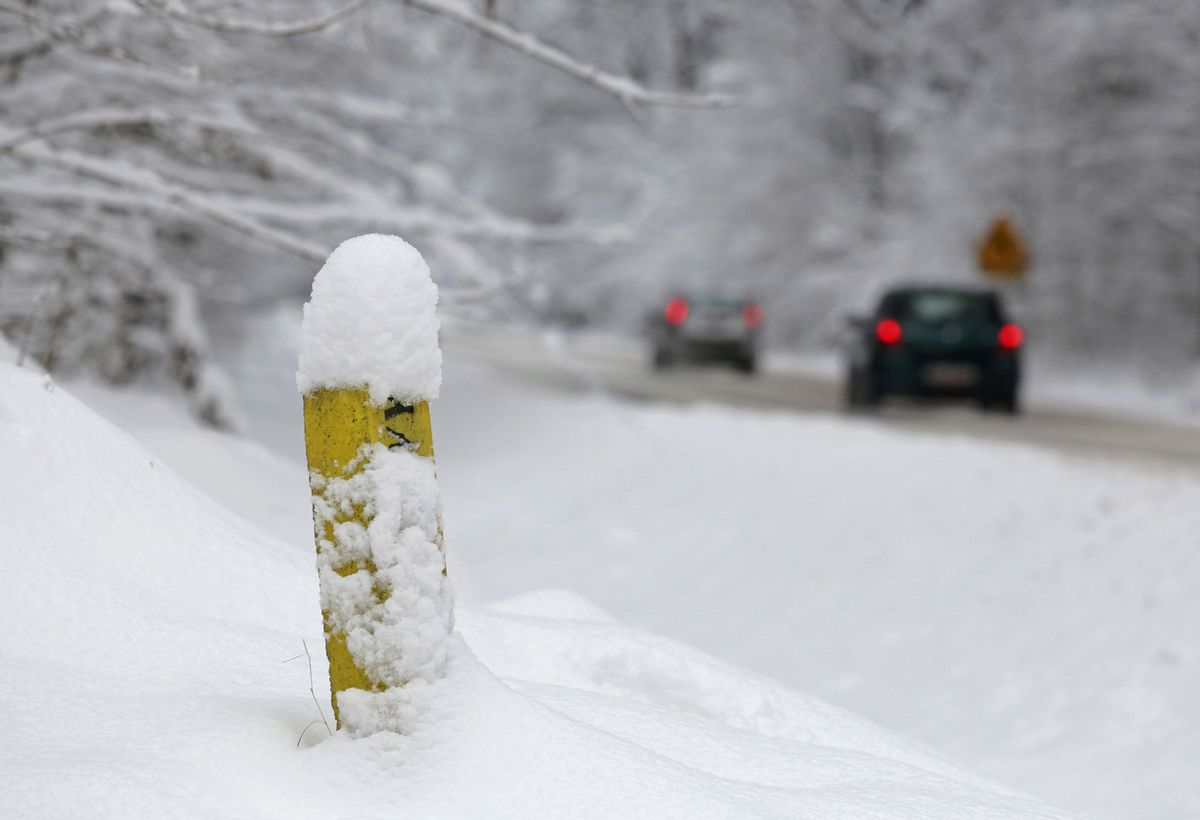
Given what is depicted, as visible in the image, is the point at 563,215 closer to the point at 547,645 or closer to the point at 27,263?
the point at 27,263

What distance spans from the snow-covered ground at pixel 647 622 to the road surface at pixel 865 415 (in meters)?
1.05

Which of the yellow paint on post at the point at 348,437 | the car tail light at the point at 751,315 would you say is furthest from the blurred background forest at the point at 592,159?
the car tail light at the point at 751,315

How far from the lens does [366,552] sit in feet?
7.82

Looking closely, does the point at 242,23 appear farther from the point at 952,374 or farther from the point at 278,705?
the point at 952,374

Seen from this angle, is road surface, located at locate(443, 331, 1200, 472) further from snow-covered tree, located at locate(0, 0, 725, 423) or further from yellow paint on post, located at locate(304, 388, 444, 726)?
yellow paint on post, located at locate(304, 388, 444, 726)

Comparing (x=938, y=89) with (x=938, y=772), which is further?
(x=938, y=89)

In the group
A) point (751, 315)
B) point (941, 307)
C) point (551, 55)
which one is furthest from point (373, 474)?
point (751, 315)

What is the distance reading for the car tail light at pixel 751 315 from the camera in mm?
23484

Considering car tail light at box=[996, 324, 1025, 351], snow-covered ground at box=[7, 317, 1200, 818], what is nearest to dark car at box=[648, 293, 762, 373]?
car tail light at box=[996, 324, 1025, 351]

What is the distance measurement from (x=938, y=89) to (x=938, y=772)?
75.8 ft

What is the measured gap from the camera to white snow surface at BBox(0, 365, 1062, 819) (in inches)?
91.7

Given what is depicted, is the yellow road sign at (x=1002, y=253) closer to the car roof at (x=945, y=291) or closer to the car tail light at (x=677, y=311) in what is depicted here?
the car roof at (x=945, y=291)

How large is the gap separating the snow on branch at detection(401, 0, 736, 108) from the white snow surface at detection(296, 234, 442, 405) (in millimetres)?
2124

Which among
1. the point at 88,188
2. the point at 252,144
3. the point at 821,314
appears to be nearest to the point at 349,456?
the point at 88,188
